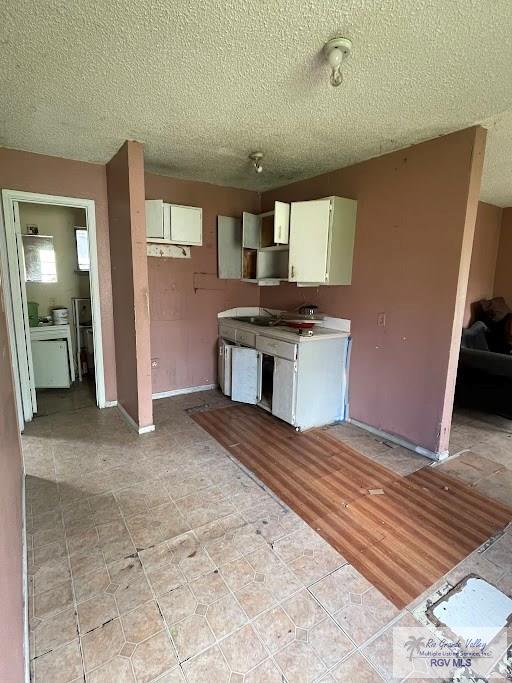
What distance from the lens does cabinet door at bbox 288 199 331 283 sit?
300 cm

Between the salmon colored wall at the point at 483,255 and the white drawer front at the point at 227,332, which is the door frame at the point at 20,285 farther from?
the salmon colored wall at the point at 483,255

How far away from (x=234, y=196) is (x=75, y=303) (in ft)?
8.11

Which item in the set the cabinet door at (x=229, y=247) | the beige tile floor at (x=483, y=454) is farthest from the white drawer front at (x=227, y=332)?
the beige tile floor at (x=483, y=454)

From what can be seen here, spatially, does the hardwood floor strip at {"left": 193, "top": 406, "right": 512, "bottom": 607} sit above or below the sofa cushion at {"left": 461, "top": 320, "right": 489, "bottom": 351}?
below

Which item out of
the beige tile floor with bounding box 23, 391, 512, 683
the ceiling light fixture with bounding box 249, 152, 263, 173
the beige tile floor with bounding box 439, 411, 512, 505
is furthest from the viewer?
the ceiling light fixture with bounding box 249, 152, 263, 173

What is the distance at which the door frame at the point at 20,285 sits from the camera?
2.91 meters

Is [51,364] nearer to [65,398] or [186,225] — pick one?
[65,398]

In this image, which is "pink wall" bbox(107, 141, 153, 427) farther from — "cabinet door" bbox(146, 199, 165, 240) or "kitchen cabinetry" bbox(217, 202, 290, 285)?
"kitchen cabinetry" bbox(217, 202, 290, 285)

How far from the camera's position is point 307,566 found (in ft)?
5.47

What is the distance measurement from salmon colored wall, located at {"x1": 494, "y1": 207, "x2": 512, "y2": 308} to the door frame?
198 inches

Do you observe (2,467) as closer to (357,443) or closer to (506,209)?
(357,443)

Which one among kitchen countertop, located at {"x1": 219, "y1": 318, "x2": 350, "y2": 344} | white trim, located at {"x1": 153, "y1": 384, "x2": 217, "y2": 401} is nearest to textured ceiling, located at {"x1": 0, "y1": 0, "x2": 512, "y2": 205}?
kitchen countertop, located at {"x1": 219, "y1": 318, "x2": 350, "y2": 344}

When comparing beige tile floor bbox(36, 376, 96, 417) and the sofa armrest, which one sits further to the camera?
beige tile floor bbox(36, 376, 96, 417)

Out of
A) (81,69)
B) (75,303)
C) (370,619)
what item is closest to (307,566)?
(370,619)
